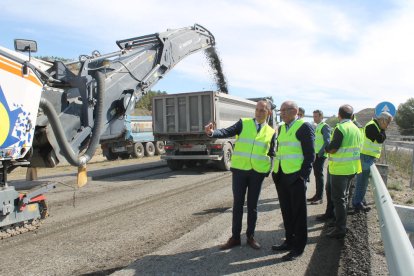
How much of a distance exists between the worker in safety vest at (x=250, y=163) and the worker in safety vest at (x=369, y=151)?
2540 mm

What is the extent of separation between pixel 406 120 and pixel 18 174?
213 ft

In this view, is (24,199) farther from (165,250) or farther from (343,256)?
(343,256)

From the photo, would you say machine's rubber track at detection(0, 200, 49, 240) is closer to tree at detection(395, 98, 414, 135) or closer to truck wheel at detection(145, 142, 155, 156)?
truck wheel at detection(145, 142, 155, 156)

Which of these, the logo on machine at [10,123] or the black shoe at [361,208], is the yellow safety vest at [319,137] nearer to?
the black shoe at [361,208]

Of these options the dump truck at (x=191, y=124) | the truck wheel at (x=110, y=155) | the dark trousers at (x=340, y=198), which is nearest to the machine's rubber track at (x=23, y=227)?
the dark trousers at (x=340, y=198)

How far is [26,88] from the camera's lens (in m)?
5.38

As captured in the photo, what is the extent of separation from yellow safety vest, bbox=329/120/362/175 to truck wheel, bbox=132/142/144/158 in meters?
16.6

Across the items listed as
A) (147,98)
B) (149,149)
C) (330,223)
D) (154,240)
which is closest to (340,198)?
(330,223)

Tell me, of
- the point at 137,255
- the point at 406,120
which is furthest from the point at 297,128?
the point at 406,120

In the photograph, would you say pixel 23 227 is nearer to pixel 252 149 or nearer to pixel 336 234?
pixel 252 149

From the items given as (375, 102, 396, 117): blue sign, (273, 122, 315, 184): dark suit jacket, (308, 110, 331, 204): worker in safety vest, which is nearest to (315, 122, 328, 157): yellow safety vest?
(308, 110, 331, 204): worker in safety vest

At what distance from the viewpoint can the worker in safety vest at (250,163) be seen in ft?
15.8

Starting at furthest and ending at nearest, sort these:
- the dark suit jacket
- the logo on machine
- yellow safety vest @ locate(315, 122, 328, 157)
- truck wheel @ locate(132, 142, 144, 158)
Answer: truck wheel @ locate(132, 142, 144, 158) < yellow safety vest @ locate(315, 122, 328, 157) < the logo on machine < the dark suit jacket

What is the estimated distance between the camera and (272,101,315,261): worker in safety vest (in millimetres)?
4562
